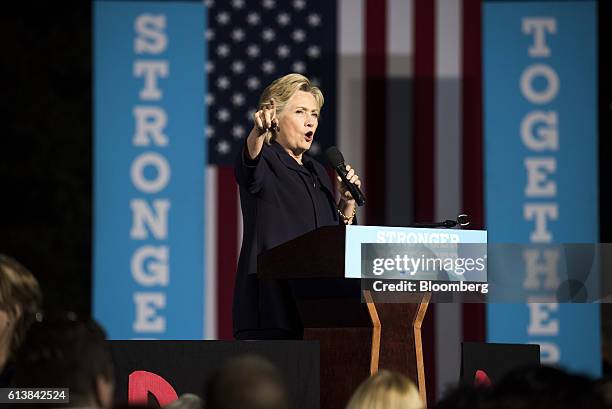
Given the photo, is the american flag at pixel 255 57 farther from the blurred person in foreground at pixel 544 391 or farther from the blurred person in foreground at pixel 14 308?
the blurred person in foreground at pixel 544 391

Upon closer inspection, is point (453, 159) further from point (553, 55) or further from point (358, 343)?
point (358, 343)

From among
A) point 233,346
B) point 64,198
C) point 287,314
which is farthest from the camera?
point 64,198

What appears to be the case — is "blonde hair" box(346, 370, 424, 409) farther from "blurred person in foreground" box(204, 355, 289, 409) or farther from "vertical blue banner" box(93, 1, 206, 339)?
"vertical blue banner" box(93, 1, 206, 339)

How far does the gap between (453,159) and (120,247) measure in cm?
201

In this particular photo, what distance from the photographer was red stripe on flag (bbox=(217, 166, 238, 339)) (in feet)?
23.5

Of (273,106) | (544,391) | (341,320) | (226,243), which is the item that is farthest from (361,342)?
(226,243)

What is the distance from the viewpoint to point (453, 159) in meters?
7.30

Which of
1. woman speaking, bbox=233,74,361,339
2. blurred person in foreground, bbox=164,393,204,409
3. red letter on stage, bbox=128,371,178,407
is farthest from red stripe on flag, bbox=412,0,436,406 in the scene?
blurred person in foreground, bbox=164,393,204,409

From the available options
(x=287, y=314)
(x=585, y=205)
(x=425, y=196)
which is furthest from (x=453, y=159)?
(x=287, y=314)

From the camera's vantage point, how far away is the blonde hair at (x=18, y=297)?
342 centimetres

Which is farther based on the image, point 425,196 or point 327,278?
point 425,196

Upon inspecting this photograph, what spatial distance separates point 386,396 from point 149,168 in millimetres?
4707

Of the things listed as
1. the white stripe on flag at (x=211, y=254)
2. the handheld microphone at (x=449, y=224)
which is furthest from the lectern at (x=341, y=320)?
the white stripe on flag at (x=211, y=254)

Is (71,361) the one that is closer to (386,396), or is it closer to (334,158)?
(386,396)
